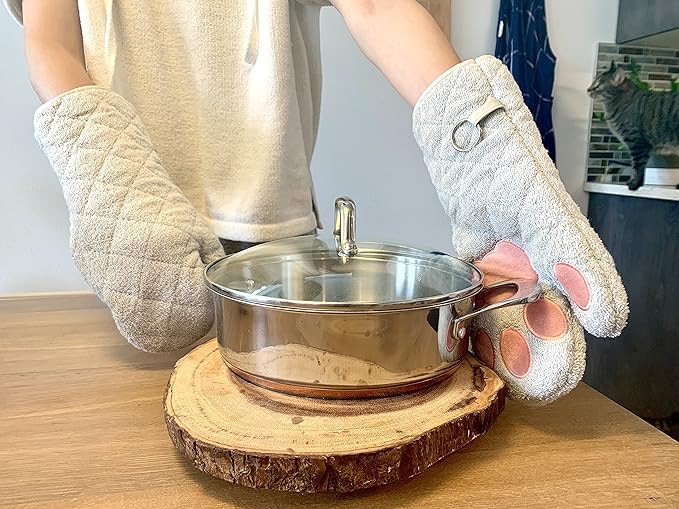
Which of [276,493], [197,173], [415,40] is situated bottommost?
[276,493]

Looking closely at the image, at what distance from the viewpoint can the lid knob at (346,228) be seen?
0.39 meters

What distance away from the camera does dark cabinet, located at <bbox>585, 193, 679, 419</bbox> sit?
88 cm

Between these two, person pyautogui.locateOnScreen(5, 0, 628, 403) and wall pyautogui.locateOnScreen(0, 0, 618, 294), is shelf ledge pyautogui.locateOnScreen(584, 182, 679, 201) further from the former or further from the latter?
person pyautogui.locateOnScreen(5, 0, 628, 403)

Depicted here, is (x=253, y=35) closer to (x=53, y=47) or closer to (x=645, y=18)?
(x=53, y=47)

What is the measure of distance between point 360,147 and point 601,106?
42cm

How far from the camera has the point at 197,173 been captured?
1.77ft


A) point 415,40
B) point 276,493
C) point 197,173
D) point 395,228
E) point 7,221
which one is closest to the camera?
point 276,493

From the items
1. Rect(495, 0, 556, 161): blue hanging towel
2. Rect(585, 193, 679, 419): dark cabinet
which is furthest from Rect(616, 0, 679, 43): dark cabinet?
Rect(585, 193, 679, 419): dark cabinet

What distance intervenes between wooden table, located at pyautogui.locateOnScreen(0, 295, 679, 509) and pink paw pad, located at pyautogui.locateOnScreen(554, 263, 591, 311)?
9 centimetres

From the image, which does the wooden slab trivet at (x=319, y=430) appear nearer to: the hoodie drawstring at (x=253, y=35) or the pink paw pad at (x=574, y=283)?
the pink paw pad at (x=574, y=283)

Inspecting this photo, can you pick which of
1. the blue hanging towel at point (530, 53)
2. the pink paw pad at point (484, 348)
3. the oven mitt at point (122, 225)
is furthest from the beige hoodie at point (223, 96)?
the blue hanging towel at point (530, 53)

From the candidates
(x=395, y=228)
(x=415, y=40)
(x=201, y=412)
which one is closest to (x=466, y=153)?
(x=415, y=40)

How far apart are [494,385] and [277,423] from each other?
0.44ft

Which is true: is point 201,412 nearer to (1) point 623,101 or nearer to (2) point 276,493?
(2) point 276,493
